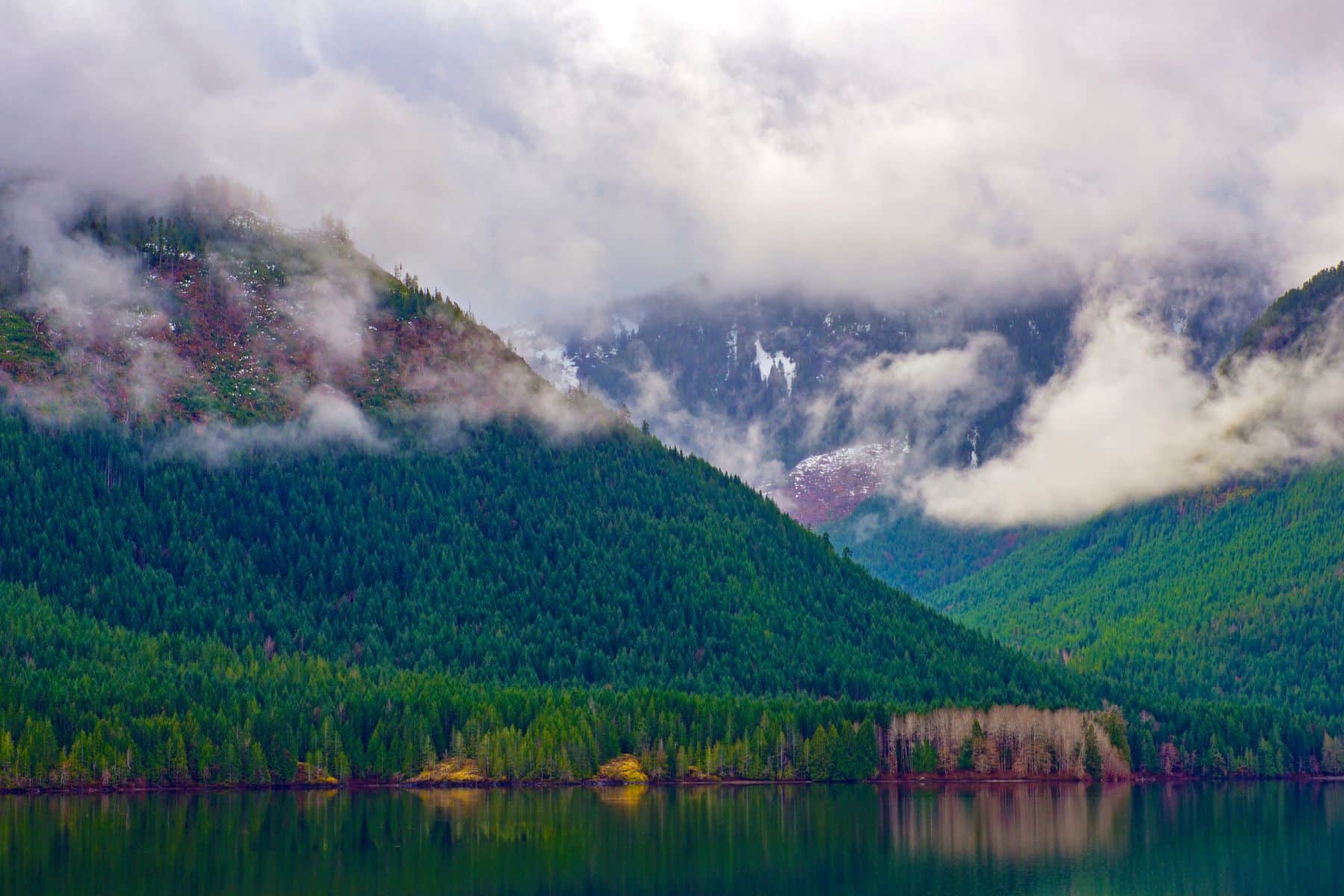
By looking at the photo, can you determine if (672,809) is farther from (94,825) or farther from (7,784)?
(7,784)

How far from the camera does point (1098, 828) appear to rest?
170 m

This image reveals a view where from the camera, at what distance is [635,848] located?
141375 millimetres

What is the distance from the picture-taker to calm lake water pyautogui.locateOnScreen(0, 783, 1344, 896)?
4744 inches

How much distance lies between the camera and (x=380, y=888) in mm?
115875

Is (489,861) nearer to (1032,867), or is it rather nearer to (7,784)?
(1032,867)

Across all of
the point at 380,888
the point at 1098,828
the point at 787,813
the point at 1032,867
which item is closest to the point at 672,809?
the point at 787,813

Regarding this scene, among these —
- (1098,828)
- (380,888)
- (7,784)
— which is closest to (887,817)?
(1098,828)

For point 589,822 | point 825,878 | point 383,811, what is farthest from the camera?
point 383,811

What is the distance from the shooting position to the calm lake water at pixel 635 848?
4744 inches

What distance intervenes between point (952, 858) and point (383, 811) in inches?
2531

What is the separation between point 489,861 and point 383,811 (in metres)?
48.5

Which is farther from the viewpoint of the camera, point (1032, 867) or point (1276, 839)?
point (1276, 839)

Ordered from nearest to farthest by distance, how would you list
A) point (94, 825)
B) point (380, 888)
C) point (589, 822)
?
point (380, 888)
point (94, 825)
point (589, 822)

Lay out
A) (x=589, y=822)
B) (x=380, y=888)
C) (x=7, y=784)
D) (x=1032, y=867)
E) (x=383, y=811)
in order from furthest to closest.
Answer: (x=7, y=784), (x=383, y=811), (x=589, y=822), (x=1032, y=867), (x=380, y=888)
